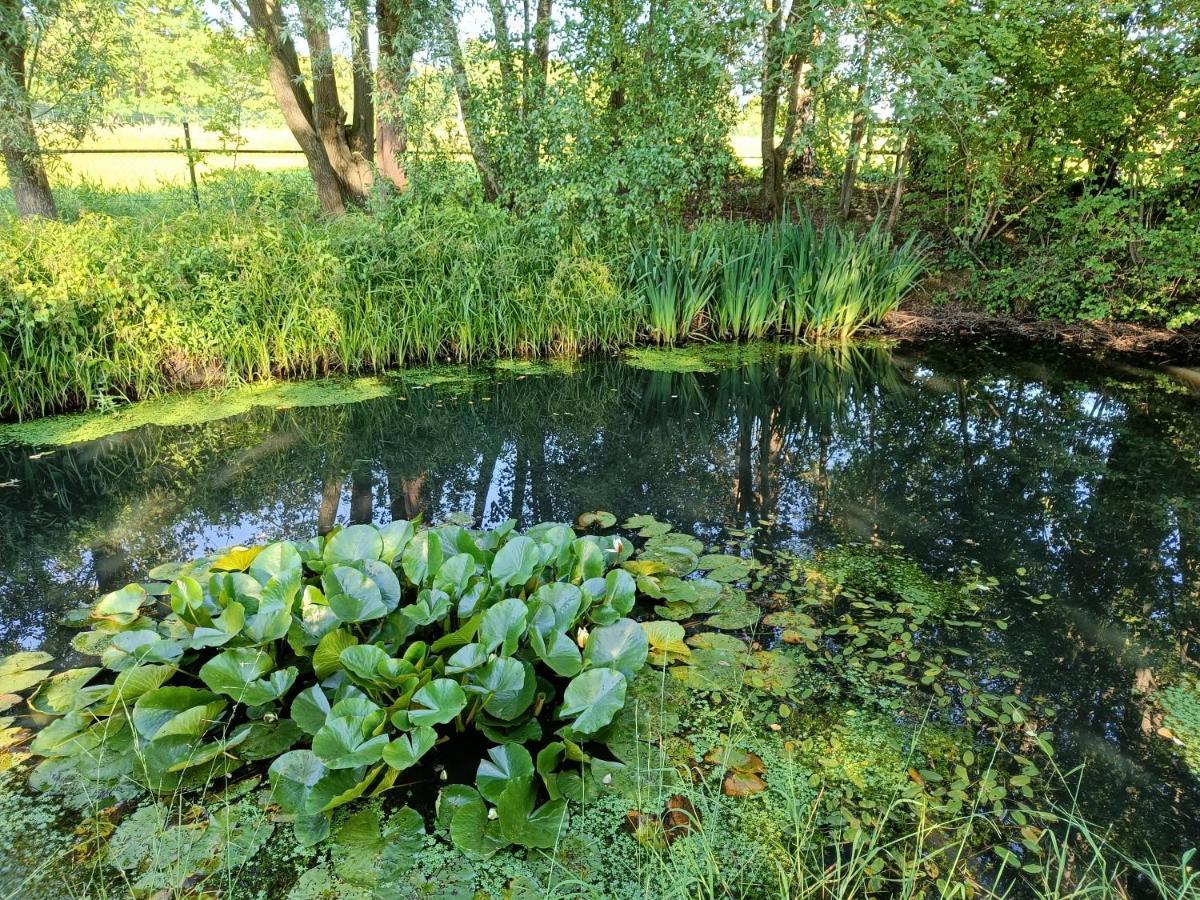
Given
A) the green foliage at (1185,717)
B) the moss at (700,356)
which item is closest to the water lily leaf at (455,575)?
the green foliage at (1185,717)

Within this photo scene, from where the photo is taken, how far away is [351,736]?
5.83 feet

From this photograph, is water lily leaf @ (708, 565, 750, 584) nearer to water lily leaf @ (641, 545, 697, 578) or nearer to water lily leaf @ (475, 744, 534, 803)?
water lily leaf @ (641, 545, 697, 578)

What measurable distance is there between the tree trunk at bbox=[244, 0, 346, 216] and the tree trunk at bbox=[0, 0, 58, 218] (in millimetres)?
1755

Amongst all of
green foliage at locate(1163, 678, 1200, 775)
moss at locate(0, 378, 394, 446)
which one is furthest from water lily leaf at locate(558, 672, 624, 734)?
moss at locate(0, 378, 394, 446)

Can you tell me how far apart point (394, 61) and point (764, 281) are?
135 inches

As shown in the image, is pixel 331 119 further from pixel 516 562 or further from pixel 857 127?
pixel 516 562

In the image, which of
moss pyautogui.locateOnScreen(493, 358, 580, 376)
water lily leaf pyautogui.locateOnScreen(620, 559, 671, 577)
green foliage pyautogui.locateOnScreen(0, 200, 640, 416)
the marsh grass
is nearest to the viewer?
the marsh grass

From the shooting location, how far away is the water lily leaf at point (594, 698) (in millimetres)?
1845

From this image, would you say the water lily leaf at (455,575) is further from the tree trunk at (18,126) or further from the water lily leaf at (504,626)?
the tree trunk at (18,126)

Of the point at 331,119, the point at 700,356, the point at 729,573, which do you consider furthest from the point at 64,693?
the point at 331,119

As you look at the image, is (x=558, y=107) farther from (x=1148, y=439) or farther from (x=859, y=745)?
(x=859, y=745)

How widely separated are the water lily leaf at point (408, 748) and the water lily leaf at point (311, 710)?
223mm

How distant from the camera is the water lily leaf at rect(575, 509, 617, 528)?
3232 millimetres

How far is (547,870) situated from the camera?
1651 millimetres
